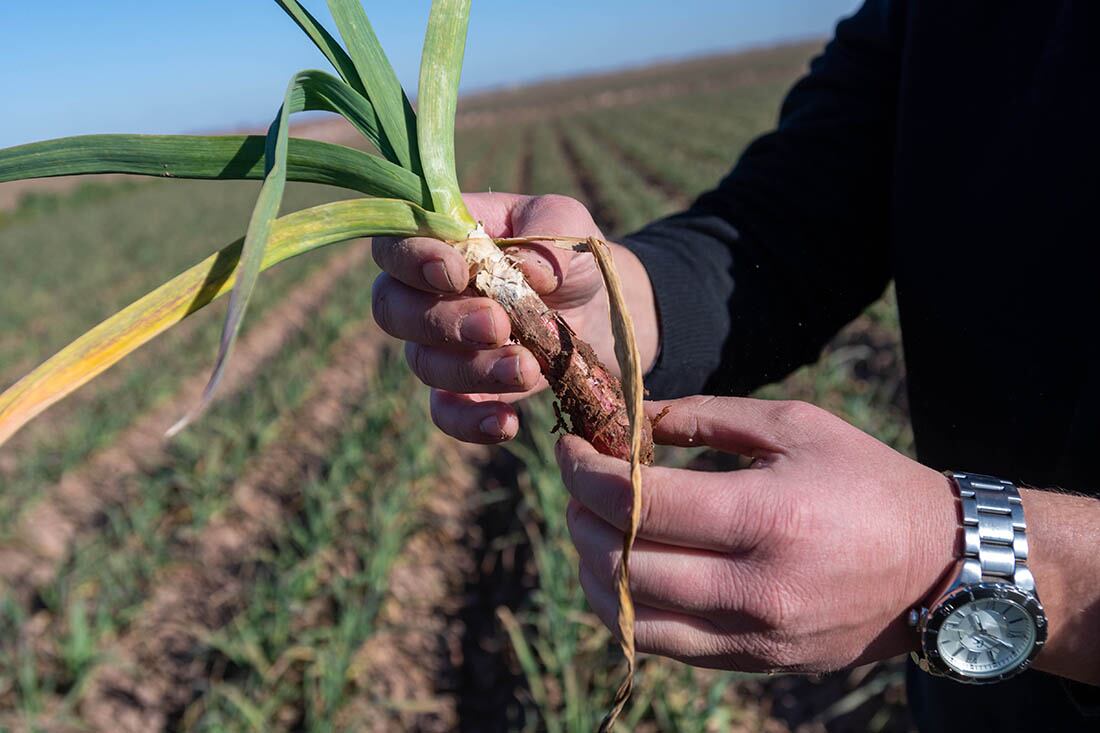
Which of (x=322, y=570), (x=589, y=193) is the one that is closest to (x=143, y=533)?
(x=322, y=570)

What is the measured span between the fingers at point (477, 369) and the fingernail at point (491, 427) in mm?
44

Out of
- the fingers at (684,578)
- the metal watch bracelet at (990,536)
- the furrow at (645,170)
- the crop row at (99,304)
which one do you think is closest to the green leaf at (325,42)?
the fingers at (684,578)

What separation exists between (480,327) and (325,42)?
1.34 ft

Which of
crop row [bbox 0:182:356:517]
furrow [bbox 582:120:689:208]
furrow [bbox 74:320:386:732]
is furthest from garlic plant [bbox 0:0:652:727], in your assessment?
furrow [bbox 582:120:689:208]

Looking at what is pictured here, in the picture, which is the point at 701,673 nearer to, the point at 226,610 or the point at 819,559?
the point at 819,559

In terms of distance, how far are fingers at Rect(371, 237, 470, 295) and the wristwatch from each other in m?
0.63

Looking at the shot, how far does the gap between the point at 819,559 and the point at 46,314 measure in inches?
393

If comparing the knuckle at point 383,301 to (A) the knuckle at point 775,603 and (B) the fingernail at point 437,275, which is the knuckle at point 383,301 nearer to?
(B) the fingernail at point 437,275

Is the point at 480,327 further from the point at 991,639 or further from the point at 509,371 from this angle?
the point at 991,639

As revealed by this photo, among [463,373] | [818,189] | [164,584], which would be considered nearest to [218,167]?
[463,373]

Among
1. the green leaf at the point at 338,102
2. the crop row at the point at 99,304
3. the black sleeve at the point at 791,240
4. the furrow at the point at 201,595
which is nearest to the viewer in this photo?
the green leaf at the point at 338,102

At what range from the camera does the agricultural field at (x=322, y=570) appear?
7.25 feet

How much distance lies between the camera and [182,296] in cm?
75

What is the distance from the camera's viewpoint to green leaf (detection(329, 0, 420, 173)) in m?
0.92
